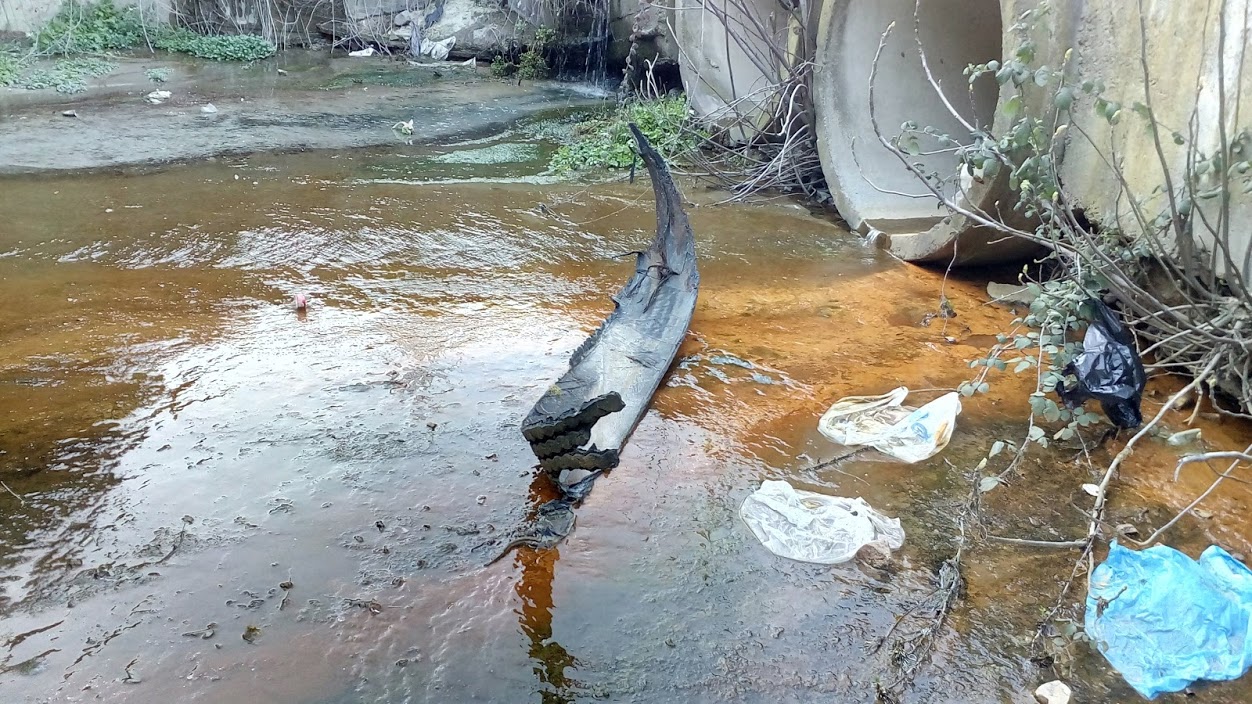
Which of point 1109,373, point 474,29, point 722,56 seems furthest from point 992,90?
point 474,29

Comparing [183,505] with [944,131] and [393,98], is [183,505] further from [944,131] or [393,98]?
[393,98]

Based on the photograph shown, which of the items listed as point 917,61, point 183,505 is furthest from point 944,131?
point 183,505

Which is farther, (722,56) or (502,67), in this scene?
(502,67)

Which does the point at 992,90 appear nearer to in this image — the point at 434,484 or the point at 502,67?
the point at 434,484

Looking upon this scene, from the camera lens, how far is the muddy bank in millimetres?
5656

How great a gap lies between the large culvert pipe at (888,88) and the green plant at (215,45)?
774 cm

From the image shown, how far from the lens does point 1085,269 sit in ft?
9.29

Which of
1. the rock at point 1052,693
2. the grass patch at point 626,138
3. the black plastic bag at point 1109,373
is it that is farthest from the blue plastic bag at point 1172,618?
the grass patch at point 626,138

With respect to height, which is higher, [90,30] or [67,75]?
[90,30]

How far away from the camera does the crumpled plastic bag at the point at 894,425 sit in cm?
271

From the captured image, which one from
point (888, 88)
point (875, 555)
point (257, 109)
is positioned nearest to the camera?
point (875, 555)

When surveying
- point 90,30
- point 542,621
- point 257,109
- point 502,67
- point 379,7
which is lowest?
point 542,621

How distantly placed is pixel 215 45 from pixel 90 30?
1325 millimetres

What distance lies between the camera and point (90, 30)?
9305mm
